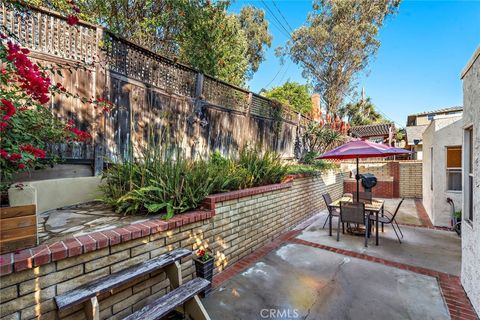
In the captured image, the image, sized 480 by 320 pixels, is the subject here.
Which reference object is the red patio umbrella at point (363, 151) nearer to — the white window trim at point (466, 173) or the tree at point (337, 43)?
the white window trim at point (466, 173)

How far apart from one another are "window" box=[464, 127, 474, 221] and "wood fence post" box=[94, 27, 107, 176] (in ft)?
17.0

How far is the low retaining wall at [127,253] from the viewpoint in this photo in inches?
60.3

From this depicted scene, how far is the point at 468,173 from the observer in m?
2.91

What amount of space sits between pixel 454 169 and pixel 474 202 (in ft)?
13.3

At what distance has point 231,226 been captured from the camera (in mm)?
3484

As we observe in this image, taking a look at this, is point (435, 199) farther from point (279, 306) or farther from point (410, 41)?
point (410, 41)

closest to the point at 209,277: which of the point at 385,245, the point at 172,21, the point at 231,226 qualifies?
the point at 231,226

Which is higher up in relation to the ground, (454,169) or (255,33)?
(255,33)

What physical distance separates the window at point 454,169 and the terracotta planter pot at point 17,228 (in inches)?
307

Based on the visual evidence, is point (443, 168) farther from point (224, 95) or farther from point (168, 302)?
point (168, 302)

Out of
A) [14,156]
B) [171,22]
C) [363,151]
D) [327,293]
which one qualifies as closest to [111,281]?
[14,156]

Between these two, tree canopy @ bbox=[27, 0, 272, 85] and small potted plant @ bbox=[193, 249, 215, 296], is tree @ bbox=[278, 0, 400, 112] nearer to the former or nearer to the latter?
tree canopy @ bbox=[27, 0, 272, 85]

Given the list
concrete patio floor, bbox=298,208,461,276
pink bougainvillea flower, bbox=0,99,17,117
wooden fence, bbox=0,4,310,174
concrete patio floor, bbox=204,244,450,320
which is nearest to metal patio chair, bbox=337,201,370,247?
concrete patio floor, bbox=298,208,461,276

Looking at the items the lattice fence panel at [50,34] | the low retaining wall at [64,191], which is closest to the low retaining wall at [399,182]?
the low retaining wall at [64,191]
